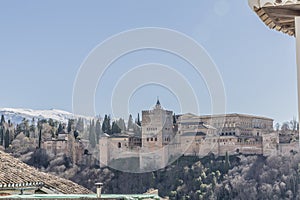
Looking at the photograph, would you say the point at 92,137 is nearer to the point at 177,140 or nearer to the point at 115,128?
the point at 115,128

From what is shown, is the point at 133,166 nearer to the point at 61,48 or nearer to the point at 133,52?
the point at 133,52

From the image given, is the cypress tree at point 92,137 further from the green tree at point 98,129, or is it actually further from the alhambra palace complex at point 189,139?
the alhambra palace complex at point 189,139

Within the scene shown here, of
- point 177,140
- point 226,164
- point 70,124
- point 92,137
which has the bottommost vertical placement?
point 226,164

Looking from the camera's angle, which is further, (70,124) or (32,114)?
(32,114)

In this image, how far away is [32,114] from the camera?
22703 millimetres

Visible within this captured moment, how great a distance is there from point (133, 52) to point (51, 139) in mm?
6112

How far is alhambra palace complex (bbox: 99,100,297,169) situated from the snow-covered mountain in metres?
2.79

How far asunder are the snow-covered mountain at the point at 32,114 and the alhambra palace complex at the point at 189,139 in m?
2.79

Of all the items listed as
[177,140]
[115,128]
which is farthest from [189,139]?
[115,128]

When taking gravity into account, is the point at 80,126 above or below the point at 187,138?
above

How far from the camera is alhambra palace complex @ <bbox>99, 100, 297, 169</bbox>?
19.7 m

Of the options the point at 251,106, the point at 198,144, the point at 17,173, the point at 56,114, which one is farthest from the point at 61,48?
the point at 17,173

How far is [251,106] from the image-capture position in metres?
21.2

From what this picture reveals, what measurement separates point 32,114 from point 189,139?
8.50 meters
